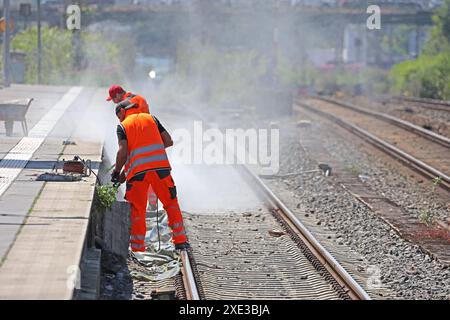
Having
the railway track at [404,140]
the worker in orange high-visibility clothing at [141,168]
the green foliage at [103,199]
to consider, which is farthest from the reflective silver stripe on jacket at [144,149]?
the railway track at [404,140]

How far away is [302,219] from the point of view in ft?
47.2

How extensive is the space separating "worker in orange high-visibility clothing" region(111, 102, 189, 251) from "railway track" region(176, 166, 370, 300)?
2.00ft

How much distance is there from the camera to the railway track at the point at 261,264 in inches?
384

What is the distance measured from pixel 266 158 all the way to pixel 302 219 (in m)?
7.35

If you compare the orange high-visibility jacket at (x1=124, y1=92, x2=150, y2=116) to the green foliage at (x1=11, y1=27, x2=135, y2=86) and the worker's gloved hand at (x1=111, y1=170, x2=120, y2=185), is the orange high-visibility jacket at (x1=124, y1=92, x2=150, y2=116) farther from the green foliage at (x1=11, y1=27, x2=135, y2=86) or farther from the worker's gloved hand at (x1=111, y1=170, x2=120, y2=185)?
the green foliage at (x1=11, y1=27, x2=135, y2=86)

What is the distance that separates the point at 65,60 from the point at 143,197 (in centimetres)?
3264

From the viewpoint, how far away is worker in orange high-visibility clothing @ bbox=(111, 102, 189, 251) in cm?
1098

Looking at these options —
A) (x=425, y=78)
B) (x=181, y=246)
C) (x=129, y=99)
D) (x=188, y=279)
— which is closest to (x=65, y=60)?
(x=425, y=78)

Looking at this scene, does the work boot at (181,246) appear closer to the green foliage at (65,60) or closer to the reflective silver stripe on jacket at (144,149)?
the reflective silver stripe on jacket at (144,149)

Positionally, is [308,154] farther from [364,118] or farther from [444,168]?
[364,118]

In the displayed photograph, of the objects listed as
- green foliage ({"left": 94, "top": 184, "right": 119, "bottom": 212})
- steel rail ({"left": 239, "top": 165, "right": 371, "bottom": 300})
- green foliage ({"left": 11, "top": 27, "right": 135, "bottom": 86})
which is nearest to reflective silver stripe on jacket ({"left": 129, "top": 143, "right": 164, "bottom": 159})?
green foliage ({"left": 94, "top": 184, "right": 119, "bottom": 212})

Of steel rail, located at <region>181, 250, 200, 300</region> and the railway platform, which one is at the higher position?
the railway platform

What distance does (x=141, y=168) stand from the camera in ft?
36.0

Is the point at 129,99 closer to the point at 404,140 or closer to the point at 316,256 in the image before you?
the point at 316,256
